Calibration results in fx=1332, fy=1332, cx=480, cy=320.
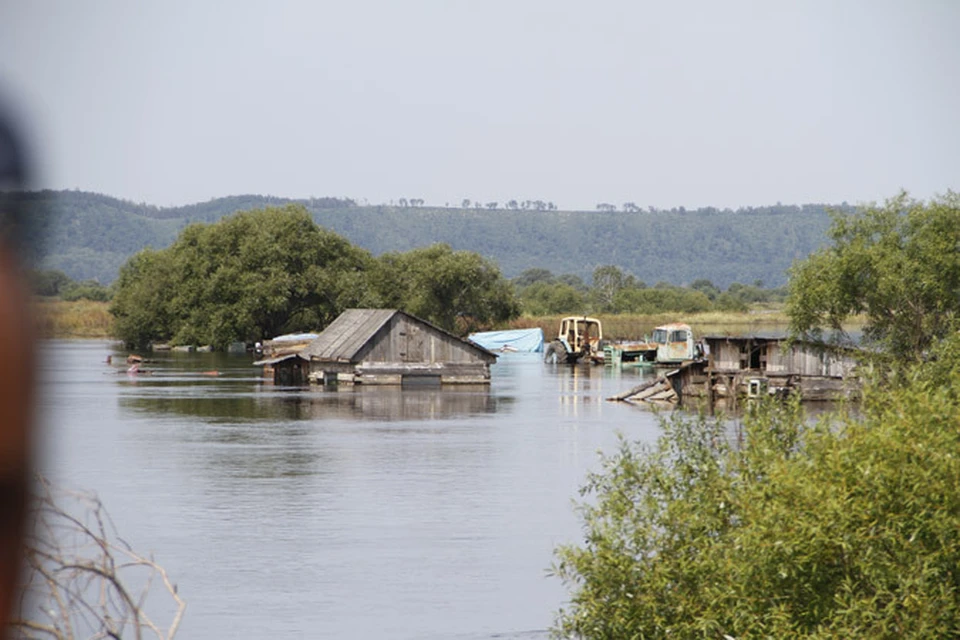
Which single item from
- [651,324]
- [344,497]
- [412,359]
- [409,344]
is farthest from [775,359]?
[651,324]

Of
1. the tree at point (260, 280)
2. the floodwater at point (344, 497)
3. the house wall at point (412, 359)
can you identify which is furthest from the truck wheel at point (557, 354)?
the floodwater at point (344, 497)

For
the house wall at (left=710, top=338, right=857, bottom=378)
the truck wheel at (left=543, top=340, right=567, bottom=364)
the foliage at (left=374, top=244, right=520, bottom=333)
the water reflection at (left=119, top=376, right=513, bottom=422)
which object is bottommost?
the water reflection at (left=119, top=376, right=513, bottom=422)

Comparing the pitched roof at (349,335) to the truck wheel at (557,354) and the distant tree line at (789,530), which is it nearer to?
the truck wheel at (557,354)

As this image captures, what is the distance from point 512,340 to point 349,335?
222 feet

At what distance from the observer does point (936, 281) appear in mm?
44281

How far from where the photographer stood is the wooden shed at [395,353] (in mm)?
75688

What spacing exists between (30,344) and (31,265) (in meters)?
0.06

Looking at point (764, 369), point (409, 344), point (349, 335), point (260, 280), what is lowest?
point (764, 369)

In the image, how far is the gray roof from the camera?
2968 inches

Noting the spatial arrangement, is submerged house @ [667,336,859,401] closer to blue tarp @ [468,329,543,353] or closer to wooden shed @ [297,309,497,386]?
wooden shed @ [297,309,497,386]

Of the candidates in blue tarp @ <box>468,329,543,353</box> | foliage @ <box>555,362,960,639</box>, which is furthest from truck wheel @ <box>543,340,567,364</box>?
foliage @ <box>555,362,960,639</box>

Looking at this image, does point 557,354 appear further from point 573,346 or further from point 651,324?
point 651,324

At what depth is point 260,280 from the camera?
12019 centimetres

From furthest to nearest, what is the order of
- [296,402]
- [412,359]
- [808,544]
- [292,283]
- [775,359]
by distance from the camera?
[292,283] → [412,359] → [296,402] → [775,359] → [808,544]
